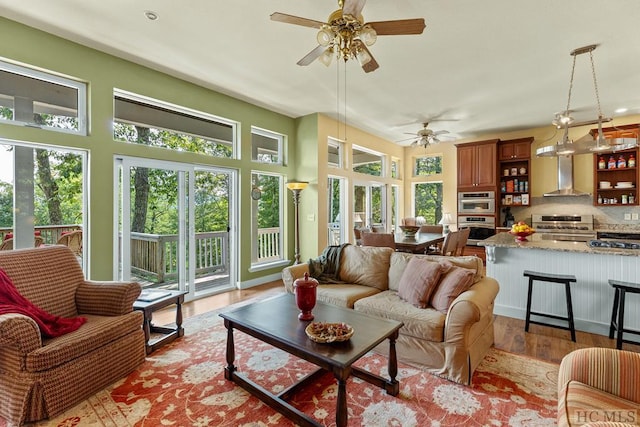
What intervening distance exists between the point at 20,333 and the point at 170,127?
3138 mm

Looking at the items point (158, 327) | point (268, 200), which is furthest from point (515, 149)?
point (158, 327)

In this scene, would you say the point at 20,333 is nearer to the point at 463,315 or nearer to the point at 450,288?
the point at 463,315

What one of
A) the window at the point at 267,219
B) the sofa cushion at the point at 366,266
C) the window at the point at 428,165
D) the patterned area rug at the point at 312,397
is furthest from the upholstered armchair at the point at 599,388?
the window at the point at 428,165

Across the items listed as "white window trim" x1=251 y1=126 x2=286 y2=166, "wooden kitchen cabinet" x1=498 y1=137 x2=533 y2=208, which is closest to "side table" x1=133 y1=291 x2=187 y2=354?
"white window trim" x1=251 y1=126 x2=286 y2=166

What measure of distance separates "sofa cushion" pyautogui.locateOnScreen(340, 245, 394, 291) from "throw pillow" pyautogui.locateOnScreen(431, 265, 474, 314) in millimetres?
729

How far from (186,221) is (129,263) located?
89 cm

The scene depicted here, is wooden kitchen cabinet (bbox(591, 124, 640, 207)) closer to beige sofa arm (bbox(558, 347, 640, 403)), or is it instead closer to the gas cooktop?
the gas cooktop

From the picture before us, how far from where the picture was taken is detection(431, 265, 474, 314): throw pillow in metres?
2.45

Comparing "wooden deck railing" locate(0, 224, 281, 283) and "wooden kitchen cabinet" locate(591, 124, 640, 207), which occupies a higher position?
"wooden kitchen cabinet" locate(591, 124, 640, 207)

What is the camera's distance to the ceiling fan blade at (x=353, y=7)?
6.31 feet

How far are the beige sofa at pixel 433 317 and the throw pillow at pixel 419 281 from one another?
0.22 feet

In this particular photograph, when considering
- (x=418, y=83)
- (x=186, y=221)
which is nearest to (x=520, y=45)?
(x=418, y=83)

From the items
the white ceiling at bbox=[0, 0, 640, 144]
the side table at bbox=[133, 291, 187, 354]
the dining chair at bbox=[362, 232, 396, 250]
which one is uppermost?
the white ceiling at bbox=[0, 0, 640, 144]

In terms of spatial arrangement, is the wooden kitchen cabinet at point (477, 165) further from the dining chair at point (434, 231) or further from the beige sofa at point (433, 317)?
the beige sofa at point (433, 317)
